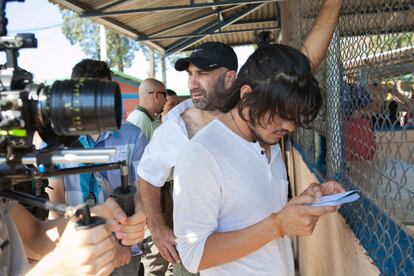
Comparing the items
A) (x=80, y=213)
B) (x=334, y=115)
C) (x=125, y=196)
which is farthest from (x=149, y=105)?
(x=80, y=213)

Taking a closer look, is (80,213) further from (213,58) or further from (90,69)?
(90,69)

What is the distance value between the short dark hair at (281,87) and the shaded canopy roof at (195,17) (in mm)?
279

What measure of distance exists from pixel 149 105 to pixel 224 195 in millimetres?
3710

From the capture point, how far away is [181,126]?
2.41 metres

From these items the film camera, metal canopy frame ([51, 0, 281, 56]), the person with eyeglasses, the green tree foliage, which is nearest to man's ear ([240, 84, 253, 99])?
the film camera

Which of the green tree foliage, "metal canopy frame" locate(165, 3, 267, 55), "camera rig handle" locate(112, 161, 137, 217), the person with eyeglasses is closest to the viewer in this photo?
"camera rig handle" locate(112, 161, 137, 217)

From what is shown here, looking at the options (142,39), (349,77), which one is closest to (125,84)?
(142,39)

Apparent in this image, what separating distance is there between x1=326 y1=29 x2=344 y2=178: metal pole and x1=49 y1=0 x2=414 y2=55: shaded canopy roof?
13cm

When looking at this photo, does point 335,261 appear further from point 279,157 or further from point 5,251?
point 5,251

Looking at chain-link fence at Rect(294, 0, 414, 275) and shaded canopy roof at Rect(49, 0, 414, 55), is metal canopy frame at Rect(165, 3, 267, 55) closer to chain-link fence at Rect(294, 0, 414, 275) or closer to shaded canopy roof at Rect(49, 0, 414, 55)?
shaded canopy roof at Rect(49, 0, 414, 55)

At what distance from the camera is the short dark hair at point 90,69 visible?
287cm

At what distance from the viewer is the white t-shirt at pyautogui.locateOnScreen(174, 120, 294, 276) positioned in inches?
61.4

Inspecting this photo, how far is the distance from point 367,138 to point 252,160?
1.76ft

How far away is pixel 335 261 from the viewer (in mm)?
2062
